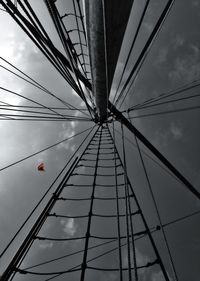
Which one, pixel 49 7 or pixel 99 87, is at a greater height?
pixel 49 7

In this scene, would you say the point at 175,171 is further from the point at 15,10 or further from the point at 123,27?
the point at 15,10

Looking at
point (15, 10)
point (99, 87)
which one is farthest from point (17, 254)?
point (15, 10)

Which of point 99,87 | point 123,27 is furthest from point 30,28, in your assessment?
point 123,27

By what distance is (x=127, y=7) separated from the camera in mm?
2271

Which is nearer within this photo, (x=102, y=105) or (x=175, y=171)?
(x=175, y=171)

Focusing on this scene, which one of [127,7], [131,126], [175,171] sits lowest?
[175,171]

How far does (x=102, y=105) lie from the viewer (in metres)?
5.91

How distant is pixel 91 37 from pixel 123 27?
0.43 meters

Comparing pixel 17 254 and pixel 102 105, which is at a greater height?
pixel 102 105

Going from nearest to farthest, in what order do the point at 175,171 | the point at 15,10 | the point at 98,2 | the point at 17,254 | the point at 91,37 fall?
the point at 98,2
the point at 91,37
the point at 15,10
the point at 17,254
the point at 175,171

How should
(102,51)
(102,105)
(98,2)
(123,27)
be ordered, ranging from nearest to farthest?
(98,2) < (123,27) < (102,51) < (102,105)

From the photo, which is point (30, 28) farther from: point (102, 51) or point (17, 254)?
point (17, 254)

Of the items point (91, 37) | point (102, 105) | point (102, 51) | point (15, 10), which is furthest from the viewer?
point (102, 105)

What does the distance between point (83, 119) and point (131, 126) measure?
287 cm
